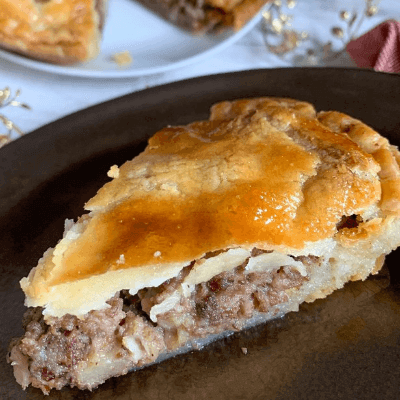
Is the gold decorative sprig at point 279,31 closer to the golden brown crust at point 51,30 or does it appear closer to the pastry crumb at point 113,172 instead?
the golden brown crust at point 51,30

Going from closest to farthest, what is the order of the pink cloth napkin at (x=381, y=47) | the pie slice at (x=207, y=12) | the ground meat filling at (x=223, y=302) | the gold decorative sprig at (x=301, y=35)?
the ground meat filling at (x=223, y=302)
the pink cloth napkin at (x=381, y=47)
the gold decorative sprig at (x=301, y=35)
the pie slice at (x=207, y=12)

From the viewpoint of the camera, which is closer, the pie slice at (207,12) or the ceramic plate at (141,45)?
the ceramic plate at (141,45)

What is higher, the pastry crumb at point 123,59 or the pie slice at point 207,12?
the pie slice at point 207,12

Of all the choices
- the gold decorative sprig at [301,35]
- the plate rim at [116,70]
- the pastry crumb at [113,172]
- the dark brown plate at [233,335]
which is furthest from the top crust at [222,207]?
the gold decorative sprig at [301,35]

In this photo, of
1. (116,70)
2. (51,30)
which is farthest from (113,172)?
(51,30)

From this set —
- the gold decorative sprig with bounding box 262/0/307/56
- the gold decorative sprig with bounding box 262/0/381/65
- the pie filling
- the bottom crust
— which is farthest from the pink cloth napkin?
the pie filling

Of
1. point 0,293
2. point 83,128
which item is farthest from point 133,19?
point 0,293
